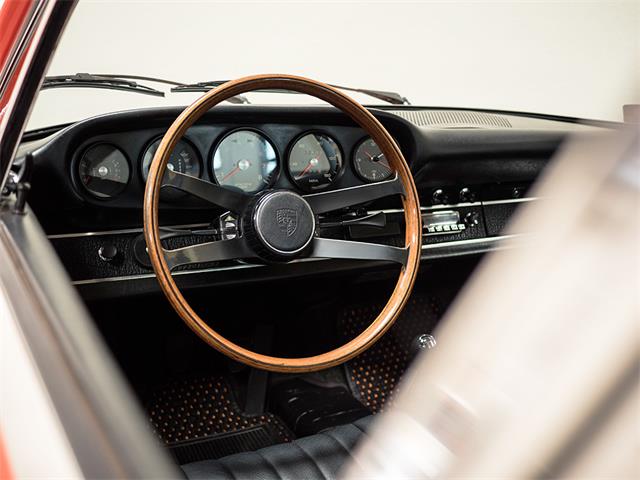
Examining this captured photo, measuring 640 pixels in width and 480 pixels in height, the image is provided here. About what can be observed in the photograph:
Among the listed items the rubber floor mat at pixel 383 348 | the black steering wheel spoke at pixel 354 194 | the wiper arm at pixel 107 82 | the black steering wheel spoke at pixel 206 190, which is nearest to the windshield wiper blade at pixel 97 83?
the wiper arm at pixel 107 82

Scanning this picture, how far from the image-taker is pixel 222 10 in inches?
103

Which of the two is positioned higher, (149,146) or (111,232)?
(149,146)

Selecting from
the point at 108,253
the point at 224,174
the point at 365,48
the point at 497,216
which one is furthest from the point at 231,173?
the point at 365,48

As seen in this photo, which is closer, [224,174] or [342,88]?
[224,174]

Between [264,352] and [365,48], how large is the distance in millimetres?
1525

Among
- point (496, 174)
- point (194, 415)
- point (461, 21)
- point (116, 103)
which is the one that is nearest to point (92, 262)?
point (116, 103)

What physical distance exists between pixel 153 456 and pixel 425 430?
0.18 meters

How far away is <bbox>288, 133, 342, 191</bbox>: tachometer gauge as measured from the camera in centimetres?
158

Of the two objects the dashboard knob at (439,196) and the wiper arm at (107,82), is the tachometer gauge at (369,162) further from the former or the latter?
the wiper arm at (107,82)

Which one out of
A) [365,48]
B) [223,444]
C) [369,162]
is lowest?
[223,444]

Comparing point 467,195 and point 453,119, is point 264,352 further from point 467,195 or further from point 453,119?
point 453,119

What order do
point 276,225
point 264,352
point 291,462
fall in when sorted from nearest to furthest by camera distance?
point 291,462, point 276,225, point 264,352

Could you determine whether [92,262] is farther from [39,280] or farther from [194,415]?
[39,280]

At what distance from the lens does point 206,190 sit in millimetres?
1304
